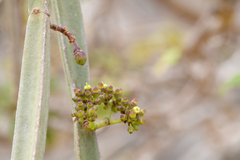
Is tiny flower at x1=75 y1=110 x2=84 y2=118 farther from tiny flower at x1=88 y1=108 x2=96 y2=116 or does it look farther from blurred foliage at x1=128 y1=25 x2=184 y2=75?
blurred foliage at x1=128 y1=25 x2=184 y2=75

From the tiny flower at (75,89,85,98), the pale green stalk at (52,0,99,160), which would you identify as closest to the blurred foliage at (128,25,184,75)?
the pale green stalk at (52,0,99,160)

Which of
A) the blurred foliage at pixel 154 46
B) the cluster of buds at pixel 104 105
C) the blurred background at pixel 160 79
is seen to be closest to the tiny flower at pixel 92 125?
the cluster of buds at pixel 104 105

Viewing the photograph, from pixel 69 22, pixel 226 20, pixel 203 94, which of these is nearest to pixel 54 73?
pixel 203 94

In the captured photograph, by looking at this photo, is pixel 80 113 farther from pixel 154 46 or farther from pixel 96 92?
pixel 154 46

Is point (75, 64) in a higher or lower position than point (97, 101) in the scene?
higher

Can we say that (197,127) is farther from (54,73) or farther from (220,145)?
(54,73)

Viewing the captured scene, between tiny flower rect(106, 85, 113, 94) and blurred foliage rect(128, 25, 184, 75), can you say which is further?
blurred foliage rect(128, 25, 184, 75)

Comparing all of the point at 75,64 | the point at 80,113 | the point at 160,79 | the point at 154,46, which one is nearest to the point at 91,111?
the point at 80,113
